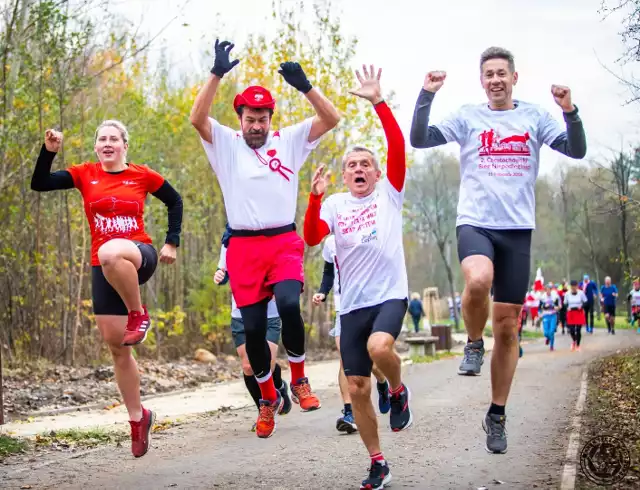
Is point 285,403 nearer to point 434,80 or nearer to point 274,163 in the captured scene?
point 274,163

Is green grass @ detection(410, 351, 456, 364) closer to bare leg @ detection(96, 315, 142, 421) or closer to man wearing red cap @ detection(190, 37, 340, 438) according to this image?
bare leg @ detection(96, 315, 142, 421)

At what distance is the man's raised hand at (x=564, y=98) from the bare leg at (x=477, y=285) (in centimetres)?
124

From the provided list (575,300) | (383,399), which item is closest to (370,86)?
(383,399)

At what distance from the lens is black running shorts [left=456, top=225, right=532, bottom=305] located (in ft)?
22.2

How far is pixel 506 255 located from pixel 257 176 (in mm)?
2011

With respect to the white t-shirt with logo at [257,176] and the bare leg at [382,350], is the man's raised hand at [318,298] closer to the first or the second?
the white t-shirt with logo at [257,176]

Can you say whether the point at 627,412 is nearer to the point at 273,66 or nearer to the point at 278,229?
the point at 278,229

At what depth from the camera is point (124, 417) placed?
1246 cm

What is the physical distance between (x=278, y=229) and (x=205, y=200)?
19427 mm

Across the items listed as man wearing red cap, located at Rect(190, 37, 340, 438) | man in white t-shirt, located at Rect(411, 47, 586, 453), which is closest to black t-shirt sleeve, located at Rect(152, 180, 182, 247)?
man wearing red cap, located at Rect(190, 37, 340, 438)

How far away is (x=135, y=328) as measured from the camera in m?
7.08

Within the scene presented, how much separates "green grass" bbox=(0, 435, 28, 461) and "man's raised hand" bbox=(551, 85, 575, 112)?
6267 mm

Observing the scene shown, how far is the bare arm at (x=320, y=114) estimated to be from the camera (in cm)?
713

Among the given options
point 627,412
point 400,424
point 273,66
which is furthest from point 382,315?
point 273,66
